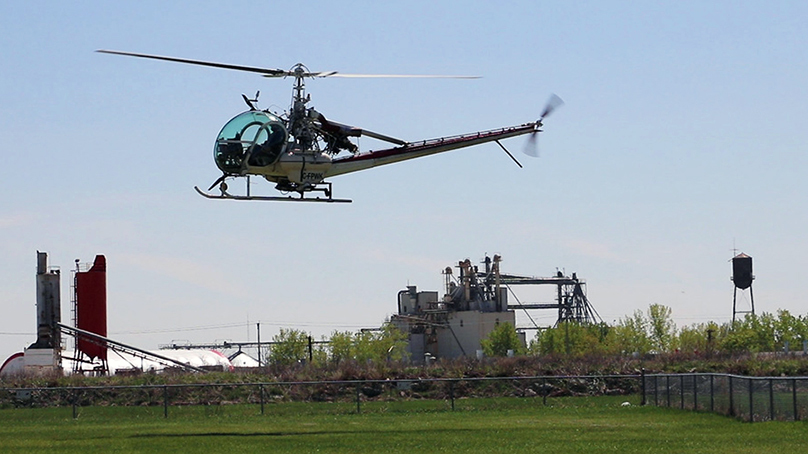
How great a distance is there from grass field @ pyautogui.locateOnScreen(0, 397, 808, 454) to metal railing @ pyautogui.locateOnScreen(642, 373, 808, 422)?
606mm

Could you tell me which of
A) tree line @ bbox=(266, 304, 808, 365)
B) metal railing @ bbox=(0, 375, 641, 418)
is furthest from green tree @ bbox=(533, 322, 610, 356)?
metal railing @ bbox=(0, 375, 641, 418)

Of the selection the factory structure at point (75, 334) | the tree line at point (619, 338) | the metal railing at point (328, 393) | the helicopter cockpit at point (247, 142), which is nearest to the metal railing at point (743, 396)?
the metal railing at point (328, 393)

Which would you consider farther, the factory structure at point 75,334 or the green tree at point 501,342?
the green tree at point 501,342

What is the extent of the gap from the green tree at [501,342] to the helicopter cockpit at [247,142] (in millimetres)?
76661

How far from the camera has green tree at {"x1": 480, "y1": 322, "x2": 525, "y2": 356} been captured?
108812 mm

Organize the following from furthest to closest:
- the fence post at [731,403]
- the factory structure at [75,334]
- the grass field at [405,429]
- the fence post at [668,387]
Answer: the factory structure at [75,334] < the fence post at [668,387] < the fence post at [731,403] < the grass field at [405,429]

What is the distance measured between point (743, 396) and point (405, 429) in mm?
8173

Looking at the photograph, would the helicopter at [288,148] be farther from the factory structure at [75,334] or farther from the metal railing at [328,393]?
the factory structure at [75,334]

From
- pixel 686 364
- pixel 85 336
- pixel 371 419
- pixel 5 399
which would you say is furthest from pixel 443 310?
pixel 371 419

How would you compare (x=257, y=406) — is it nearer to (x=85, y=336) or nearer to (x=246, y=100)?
(x=246, y=100)

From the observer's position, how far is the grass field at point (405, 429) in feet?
80.5

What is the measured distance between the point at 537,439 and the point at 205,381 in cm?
2652

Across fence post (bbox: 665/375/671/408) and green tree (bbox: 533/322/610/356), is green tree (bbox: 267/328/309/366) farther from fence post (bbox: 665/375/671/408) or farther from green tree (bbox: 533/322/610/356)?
fence post (bbox: 665/375/671/408)

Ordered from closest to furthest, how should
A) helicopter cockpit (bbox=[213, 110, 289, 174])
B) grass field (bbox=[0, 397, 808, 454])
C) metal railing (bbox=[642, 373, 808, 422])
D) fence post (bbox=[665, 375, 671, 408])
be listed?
grass field (bbox=[0, 397, 808, 454]), metal railing (bbox=[642, 373, 808, 422]), helicopter cockpit (bbox=[213, 110, 289, 174]), fence post (bbox=[665, 375, 671, 408])
